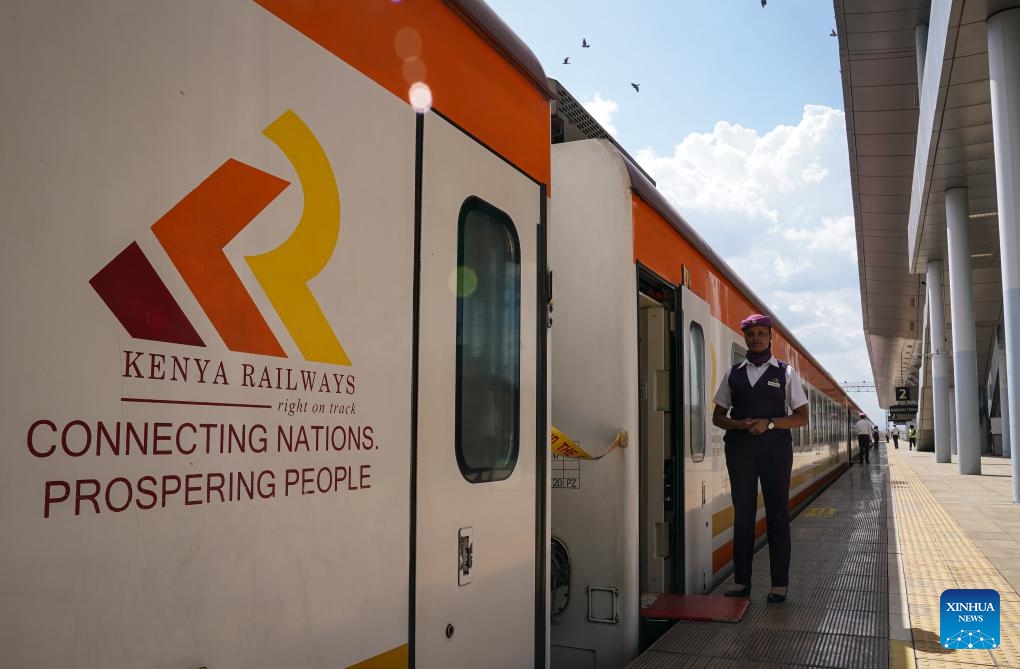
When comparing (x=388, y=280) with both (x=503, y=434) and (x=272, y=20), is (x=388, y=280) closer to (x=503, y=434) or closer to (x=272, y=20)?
(x=272, y=20)

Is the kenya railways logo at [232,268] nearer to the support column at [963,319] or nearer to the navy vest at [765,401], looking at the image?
the navy vest at [765,401]

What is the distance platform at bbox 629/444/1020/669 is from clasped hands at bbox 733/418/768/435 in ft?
3.39

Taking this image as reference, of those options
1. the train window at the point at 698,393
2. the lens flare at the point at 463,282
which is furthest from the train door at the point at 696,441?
the lens flare at the point at 463,282

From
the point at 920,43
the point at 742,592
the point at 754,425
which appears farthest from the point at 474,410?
the point at 920,43

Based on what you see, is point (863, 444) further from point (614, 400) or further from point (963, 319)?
point (614, 400)

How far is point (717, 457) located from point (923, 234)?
1655cm

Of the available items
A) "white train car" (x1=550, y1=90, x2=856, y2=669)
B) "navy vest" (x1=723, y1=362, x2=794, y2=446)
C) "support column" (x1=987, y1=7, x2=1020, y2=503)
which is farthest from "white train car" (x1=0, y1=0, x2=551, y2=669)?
"support column" (x1=987, y1=7, x2=1020, y2=503)

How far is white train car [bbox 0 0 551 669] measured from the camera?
1.31 m

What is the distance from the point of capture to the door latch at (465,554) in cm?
243

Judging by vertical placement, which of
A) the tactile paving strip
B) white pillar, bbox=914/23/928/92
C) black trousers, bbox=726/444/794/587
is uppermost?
white pillar, bbox=914/23/928/92

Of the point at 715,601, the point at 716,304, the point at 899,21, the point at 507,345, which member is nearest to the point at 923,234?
the point at 899,21

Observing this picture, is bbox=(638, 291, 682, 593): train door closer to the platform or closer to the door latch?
the platform

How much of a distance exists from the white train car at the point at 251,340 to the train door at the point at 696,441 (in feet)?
8.17

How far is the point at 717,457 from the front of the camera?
5.93 metres
